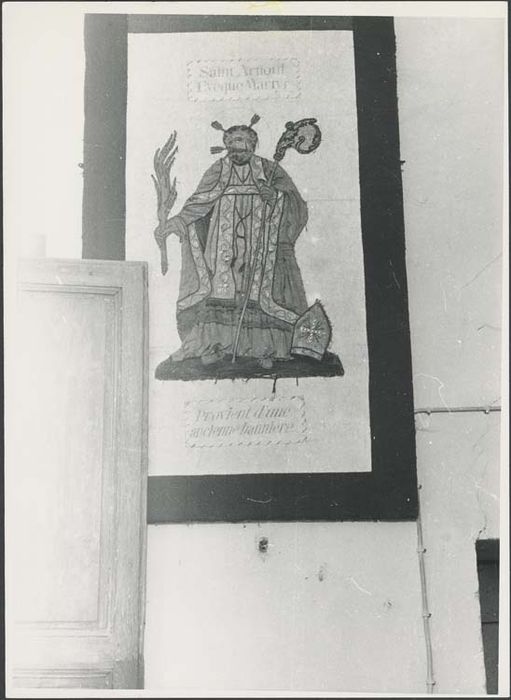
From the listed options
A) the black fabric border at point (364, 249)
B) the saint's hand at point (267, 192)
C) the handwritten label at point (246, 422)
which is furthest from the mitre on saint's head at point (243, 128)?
the handwritten label at point (246, 422)

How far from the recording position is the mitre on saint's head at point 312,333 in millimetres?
2469

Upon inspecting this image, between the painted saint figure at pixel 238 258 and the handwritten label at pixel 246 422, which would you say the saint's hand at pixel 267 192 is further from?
the handwritten label at pixel 246 422

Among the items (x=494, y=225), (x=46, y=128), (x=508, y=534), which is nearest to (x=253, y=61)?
(x=46, y=128)

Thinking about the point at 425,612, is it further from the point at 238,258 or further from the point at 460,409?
the point at 238,258

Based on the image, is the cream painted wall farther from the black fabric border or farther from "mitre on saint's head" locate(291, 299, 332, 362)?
"mitre on saint's head" locate(291, 299, 332, 362)

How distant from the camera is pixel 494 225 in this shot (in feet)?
8.27

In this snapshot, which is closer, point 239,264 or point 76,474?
point 76,474

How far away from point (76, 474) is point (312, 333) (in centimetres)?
75

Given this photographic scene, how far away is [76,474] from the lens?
237cm

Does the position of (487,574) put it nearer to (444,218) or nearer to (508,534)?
(508,534)

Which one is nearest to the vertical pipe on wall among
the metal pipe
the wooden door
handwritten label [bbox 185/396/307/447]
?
the metal pipe

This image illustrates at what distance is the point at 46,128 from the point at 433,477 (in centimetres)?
145

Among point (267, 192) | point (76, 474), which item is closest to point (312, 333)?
point (267, 192)

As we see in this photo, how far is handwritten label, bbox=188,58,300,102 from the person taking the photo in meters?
2.57
